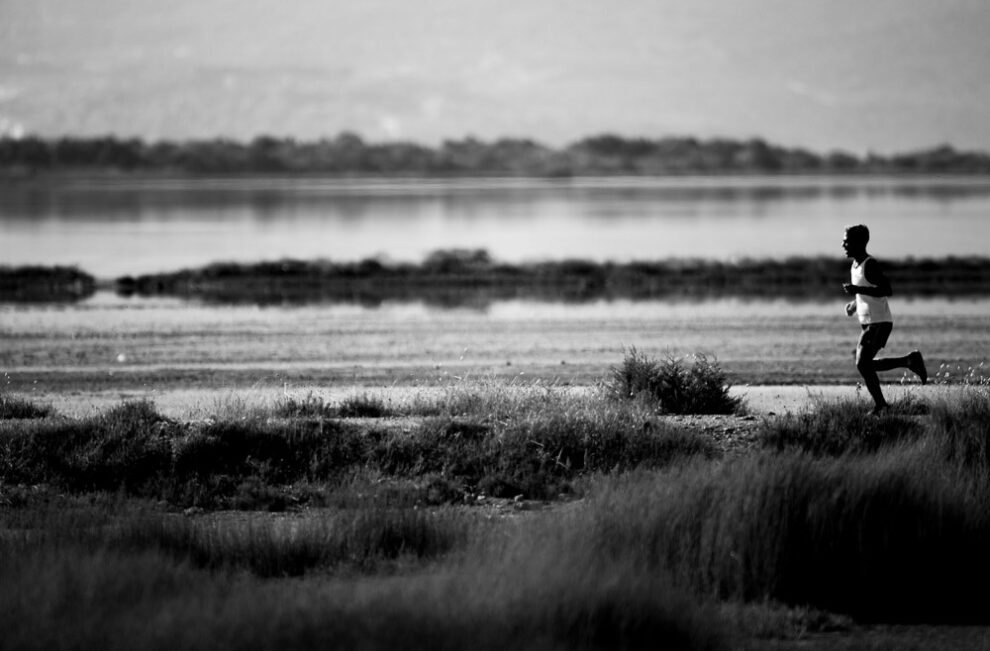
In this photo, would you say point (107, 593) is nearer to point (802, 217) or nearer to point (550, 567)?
point (550, 567)

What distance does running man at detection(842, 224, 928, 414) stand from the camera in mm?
15188

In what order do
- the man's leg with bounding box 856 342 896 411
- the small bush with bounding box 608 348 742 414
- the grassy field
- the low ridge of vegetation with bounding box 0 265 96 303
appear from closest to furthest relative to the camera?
the grassy field
the man's leg with bounding box 856 342 896 411
the small bush with bounding box 608 348 742 414
the low ridge of vegetation with bounding box 0 265 96 303

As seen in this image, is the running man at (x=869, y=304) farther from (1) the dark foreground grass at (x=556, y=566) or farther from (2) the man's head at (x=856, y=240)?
(1) the dark foreground grass at (x=556, y=566)

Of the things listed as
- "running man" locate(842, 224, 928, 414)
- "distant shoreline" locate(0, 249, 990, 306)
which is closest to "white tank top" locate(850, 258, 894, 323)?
"running man" locate(842, 224, 928, 414)

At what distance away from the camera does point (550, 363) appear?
2542cm

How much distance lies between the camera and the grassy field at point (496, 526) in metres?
8.30

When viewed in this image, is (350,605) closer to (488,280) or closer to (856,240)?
(856,240)

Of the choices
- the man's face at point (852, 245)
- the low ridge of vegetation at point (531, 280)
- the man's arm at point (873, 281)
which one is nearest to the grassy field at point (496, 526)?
the man's arm at point (873, 281)

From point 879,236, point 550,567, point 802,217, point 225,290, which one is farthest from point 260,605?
point 802,217

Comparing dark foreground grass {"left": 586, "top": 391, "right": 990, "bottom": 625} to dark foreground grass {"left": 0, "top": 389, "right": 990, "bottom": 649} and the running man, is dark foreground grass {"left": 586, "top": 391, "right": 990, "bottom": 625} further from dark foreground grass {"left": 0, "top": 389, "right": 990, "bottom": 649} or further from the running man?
the running man

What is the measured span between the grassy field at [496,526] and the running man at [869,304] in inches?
20.8

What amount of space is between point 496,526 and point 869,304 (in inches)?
245

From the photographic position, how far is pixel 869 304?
50.3ft

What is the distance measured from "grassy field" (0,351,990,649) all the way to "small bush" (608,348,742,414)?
379 mm
